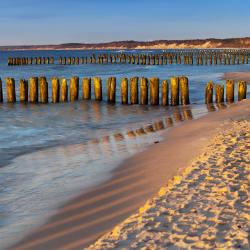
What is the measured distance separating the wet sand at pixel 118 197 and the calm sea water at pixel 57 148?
0.78ft

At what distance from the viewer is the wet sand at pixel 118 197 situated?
5070mm

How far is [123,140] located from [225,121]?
2776 mm

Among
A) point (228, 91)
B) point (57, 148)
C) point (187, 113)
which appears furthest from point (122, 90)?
point (57, 148)

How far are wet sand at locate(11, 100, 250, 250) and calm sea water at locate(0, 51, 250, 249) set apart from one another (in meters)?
0.24

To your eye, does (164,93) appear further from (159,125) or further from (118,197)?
(118,197)

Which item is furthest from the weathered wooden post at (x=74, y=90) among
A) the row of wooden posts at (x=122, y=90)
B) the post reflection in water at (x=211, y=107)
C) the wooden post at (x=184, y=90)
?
the post reflection in water at (x=211, y=107)

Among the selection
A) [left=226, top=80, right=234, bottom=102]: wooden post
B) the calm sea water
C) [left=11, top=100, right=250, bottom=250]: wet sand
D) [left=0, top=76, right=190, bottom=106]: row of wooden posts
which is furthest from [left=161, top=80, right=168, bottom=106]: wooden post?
[left=11, top=100, right=250, bottom=250]: wet sand

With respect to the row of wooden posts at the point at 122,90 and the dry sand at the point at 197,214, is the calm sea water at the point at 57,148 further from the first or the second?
the dry sand at the point at 197,214

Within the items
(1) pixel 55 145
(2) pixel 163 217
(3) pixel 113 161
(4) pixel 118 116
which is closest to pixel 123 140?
(1) pixel 55 145

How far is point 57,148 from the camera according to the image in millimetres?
10539

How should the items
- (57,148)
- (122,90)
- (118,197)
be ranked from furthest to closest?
1. (122,90)
2. (57,148)
3. (118,197)

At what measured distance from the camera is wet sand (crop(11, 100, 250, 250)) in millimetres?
5070

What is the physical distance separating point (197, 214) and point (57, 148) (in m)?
5.93

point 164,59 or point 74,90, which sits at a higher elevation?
point 164,59
